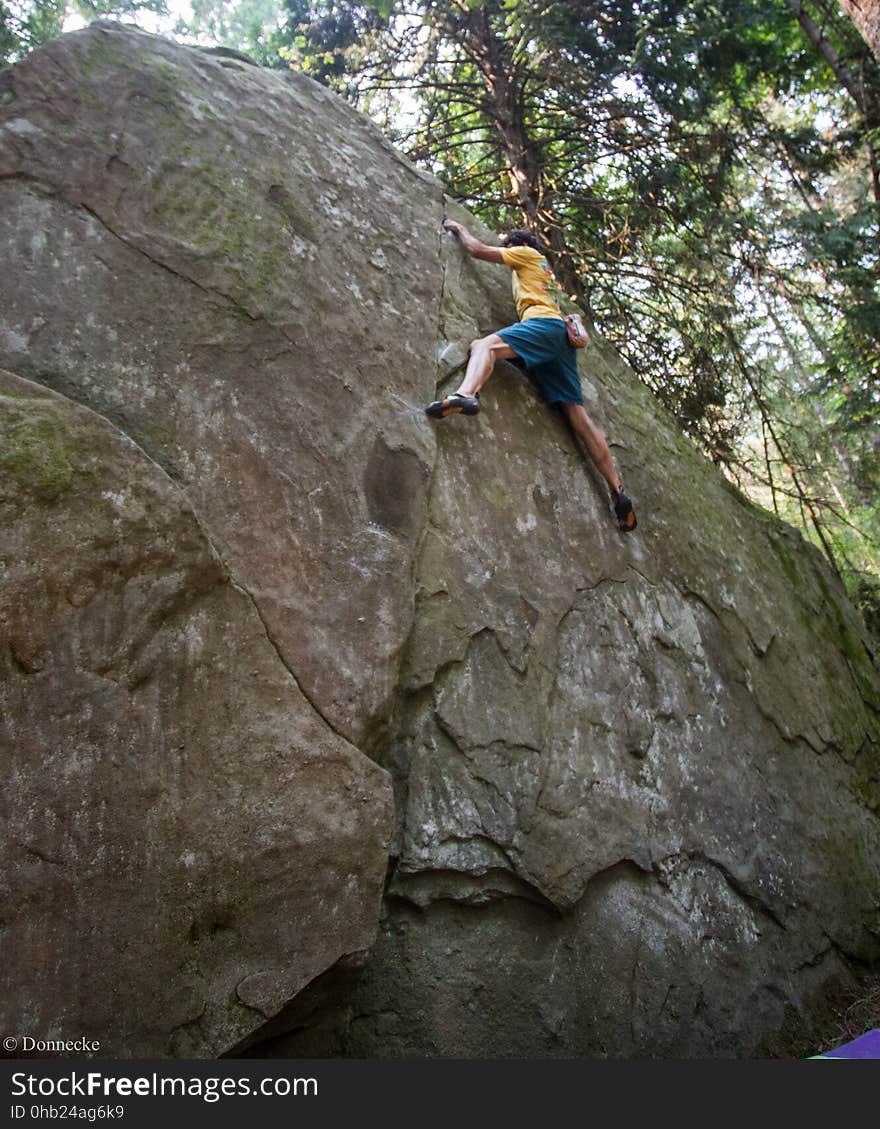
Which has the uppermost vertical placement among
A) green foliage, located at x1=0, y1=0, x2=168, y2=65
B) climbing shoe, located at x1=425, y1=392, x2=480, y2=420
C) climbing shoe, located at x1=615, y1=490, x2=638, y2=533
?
green foliage, located at x1=0, y1=0, x2=168, y2=65

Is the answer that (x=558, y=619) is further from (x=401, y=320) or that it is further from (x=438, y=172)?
(x=438, y=172)

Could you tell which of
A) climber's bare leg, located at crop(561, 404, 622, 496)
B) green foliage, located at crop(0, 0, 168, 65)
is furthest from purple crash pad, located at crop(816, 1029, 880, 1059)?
green foliage, located at crop(0, 0, 168, 65)

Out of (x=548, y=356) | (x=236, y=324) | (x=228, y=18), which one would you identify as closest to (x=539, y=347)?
(x=548, y=356)

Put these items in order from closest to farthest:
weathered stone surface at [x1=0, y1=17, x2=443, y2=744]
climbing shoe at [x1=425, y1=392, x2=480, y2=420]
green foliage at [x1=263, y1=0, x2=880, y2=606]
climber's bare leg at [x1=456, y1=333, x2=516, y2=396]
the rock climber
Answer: weathered stone surface at [x1=0, y1=17, x2=443, y2=744] < climbing shoe at [x1=425, y1=392, x2=480, y2=420] < climber's bare leg at [x1=456, y1=333, x2=516, y2=396] < the rock climber < green foliage at [x1=263, y1=0, x2=880, y2=606]

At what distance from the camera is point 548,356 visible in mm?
4660

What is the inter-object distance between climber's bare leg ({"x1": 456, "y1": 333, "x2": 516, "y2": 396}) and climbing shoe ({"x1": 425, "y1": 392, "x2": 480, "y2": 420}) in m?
0.12

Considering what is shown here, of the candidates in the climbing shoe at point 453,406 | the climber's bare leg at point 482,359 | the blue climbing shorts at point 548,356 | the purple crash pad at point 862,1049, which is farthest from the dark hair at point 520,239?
the purple crash pad at point 862,1049

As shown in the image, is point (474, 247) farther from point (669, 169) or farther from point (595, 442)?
point (669, 169)

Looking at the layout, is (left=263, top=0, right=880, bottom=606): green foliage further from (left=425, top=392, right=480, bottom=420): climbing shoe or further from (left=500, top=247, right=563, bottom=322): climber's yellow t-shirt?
(left=425, top=392, right=480, bottom=420): climbing shoe

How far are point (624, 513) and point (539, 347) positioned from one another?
102 cm

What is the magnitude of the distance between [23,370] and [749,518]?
4.57 metres

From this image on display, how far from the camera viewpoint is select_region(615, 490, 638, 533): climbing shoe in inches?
182

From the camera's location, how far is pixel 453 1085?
8.42 feet

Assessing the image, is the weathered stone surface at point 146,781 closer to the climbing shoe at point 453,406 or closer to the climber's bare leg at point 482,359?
the climbing shoe at point 453,406
